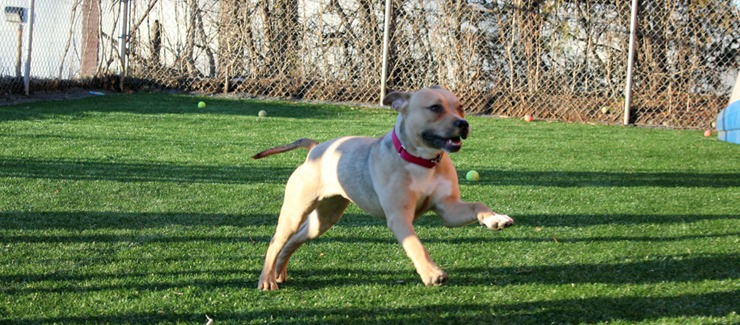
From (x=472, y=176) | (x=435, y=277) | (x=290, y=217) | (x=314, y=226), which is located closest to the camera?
(x=435, y=277)

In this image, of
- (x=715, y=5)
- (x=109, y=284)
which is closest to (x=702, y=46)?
(x=715, y=5)

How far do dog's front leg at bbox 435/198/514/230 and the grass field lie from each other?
0.46 meters

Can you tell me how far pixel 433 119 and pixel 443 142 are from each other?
147mm

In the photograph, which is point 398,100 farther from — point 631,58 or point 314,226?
point 631,58

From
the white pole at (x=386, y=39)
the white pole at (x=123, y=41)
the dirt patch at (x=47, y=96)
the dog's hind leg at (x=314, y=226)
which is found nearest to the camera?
the dog's hind leg at (x=314, y=226)

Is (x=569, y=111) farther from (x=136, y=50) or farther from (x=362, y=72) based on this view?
(x=136, y=50)

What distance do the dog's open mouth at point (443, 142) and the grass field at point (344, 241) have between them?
2.62ft

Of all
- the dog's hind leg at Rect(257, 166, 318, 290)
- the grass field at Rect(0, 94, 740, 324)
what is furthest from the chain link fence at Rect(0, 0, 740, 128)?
the dog's hind leg at Rect(257, 166, 318, 290)

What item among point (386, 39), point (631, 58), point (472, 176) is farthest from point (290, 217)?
point (386, 39)

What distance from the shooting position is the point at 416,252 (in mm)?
3604

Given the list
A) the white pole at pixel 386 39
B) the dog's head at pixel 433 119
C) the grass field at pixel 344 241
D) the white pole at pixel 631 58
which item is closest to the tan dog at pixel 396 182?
the dog's head at pixel 433 119

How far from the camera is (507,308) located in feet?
12.9

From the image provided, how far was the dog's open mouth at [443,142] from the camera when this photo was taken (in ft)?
12.6

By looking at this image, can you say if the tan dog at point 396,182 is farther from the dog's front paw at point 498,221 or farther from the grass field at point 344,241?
the grass field at point 344,241
